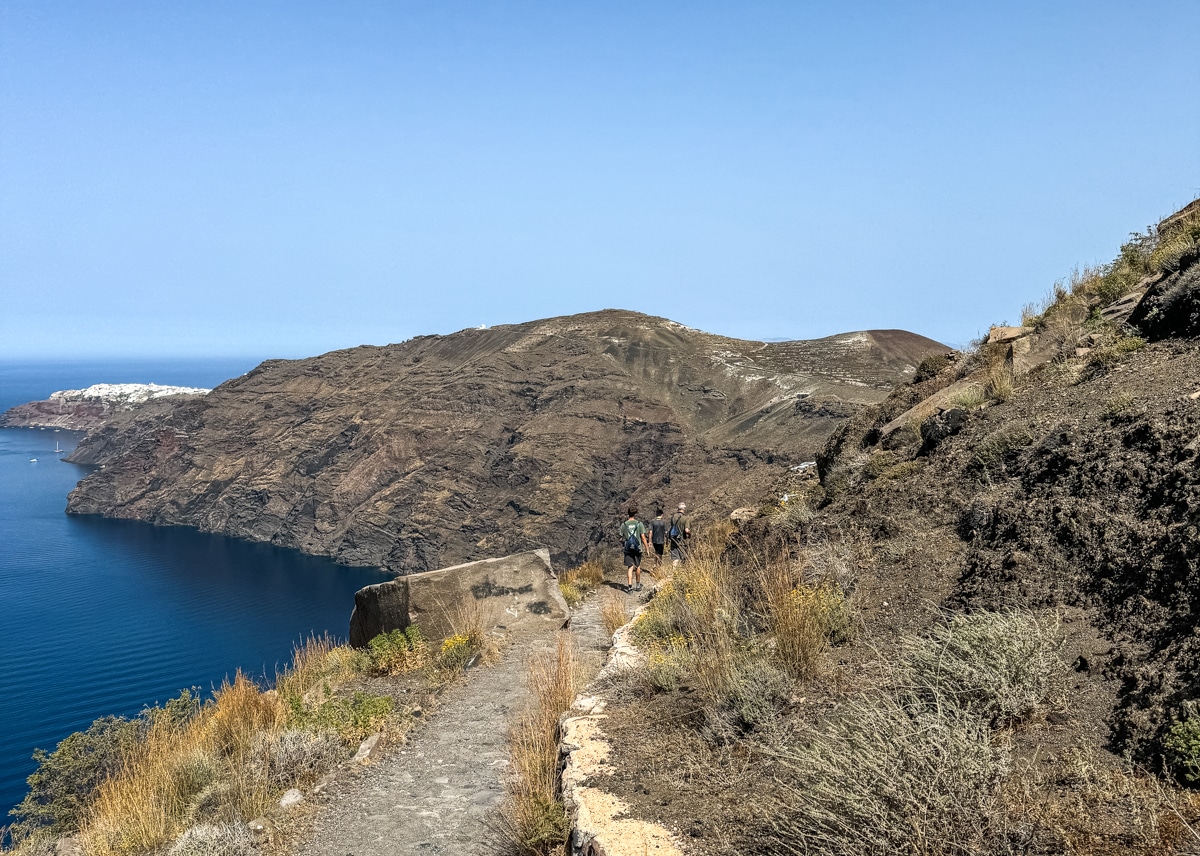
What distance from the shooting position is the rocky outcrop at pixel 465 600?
33.2 ft

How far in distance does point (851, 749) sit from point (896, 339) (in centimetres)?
7633

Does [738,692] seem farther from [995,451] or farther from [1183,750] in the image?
[995,451]

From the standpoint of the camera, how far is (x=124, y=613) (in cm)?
5234

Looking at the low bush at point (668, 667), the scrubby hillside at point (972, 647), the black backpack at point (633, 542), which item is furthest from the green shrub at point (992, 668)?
the black backpack at point (633, 542)

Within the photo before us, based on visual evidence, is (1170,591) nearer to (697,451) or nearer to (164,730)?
(164,730)

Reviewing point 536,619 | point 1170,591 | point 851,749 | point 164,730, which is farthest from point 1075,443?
point 164,730

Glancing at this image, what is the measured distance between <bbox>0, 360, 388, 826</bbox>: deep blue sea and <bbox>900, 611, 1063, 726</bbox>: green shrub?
17.6 meters

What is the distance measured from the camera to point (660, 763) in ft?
14.8

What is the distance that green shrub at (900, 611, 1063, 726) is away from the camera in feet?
12.4

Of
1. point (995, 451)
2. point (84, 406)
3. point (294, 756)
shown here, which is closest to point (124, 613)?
point (294, 756)

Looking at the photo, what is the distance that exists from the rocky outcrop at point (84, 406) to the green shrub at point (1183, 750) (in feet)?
538

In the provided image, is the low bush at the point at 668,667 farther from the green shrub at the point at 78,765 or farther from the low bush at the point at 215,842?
the green shrub at the point at 78,765

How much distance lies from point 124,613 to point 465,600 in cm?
5229

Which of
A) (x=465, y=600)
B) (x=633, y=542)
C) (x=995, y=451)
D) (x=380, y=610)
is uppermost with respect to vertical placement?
(x=995, y=451)
